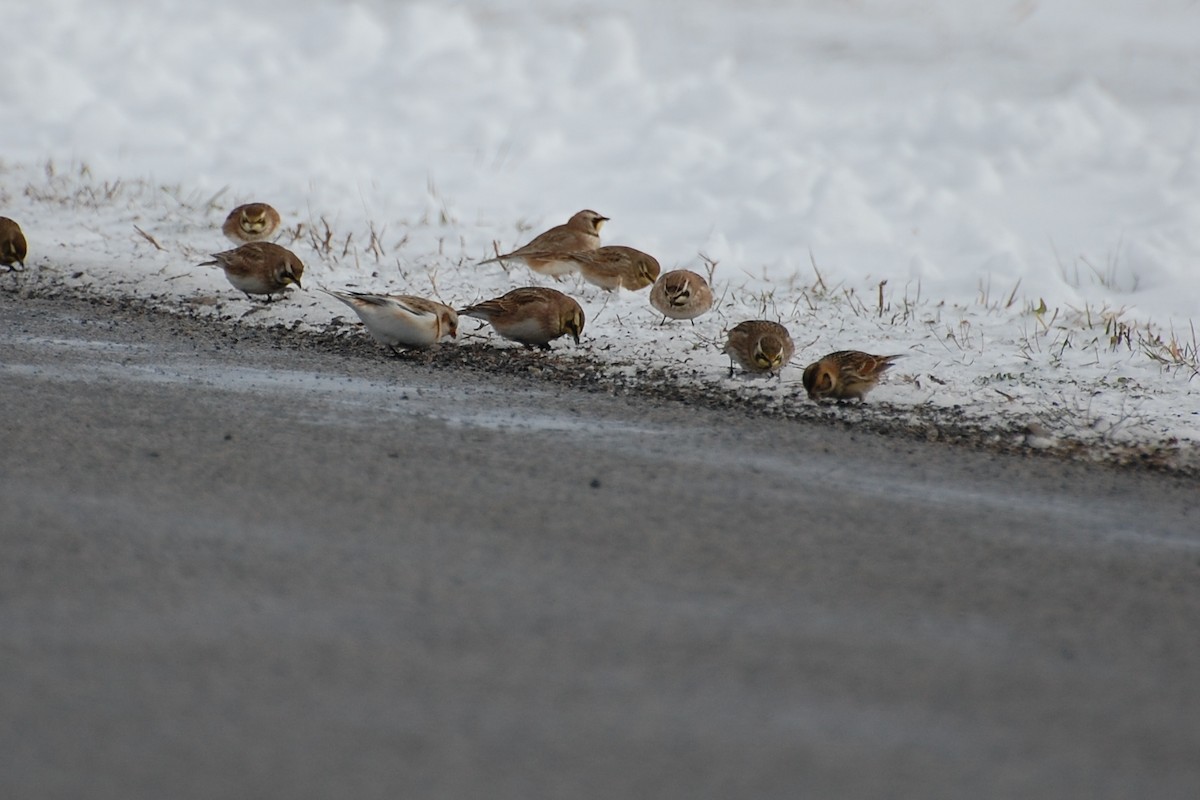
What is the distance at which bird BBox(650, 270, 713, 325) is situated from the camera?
8.52m

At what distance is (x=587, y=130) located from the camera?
18.4 m

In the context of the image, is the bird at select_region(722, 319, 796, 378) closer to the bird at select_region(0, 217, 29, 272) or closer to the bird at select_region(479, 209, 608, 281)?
the bird at select_region(479, 209, 608, 281)

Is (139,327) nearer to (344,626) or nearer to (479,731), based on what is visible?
(344,626)

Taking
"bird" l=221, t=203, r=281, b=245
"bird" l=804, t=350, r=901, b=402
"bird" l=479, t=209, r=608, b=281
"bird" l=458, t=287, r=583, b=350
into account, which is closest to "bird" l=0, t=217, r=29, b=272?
"bird" l=221, t=203, r=281, b=245

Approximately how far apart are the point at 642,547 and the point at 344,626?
1077 mm

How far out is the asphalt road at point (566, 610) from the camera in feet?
9.96

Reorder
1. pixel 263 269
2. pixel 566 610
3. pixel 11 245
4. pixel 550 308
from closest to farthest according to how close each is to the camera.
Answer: pixel 566 610, pixel 550 308, pixel 263 269, pixel 11 245

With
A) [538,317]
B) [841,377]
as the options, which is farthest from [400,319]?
[841,377]

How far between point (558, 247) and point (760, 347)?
12.1ft

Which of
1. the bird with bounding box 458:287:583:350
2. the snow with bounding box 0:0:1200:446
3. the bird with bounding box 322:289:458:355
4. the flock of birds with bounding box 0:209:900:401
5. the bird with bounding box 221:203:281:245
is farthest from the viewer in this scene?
the bird with bounding box 221:203:281:245

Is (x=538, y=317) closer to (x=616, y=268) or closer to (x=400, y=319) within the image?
(x=400, y=319)

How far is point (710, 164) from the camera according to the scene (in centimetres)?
1619

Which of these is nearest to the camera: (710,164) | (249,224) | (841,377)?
(841,377)

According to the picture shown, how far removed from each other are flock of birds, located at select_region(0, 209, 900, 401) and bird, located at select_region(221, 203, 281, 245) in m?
0.09
